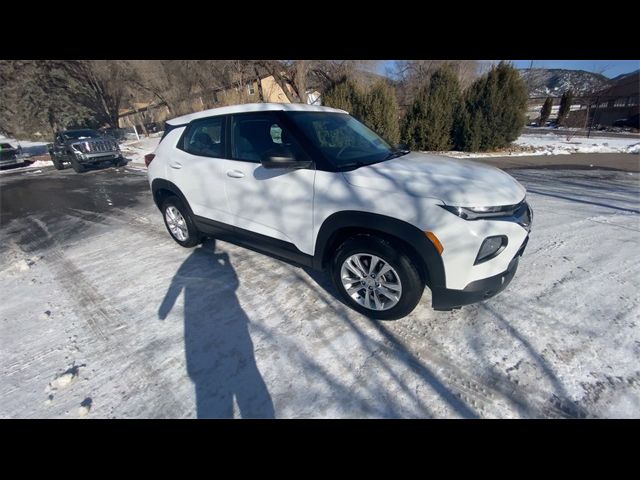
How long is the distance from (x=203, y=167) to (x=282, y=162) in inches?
55.3

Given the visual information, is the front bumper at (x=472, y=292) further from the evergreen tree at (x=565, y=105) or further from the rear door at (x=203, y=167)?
the evergreen tree at (x=565, y=105)

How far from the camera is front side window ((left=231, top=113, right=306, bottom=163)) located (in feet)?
8.99

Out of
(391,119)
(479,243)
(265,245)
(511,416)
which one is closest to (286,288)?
(265,245)

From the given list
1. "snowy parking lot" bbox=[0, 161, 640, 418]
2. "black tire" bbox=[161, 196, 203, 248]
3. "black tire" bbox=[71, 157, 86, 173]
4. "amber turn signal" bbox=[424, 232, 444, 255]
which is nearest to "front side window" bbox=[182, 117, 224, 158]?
"black tire" bbox=[161, 196, 203, 248]

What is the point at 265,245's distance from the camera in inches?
122

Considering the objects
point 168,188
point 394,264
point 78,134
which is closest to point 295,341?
point 394,264

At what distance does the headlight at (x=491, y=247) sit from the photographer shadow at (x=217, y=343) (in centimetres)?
180

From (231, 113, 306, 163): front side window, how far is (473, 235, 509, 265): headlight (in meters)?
1.69

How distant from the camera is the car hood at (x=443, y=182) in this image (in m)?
2.13

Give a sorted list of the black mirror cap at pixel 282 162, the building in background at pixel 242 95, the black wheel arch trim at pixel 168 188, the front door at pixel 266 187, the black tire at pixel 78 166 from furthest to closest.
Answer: the building in background at pixel 242 95
the black tire at pixel 78 166
the black wheel arch trim at pixel 168 188
the front door at pixel 266 187
the black mirror cap at pixel 282 162

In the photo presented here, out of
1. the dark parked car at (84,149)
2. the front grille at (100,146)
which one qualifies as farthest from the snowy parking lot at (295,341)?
the front grille at (100,146)

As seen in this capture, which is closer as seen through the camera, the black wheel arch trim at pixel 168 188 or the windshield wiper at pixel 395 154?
the windshield wiper at pixel 395 154

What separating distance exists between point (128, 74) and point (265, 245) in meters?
27.6
